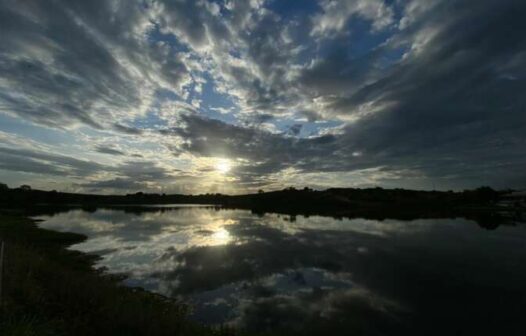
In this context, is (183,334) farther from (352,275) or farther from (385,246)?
(385,246)

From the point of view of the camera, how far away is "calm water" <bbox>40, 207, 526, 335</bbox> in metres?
17.0

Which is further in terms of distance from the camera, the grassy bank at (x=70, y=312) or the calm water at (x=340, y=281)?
the calm water at (x=340, y=281)

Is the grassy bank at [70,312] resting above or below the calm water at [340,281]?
above

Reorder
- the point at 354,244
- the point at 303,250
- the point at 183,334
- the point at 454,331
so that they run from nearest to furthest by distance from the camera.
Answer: the point at 183,334
the point at 454,331
the point at 303,250
the point at 354,244

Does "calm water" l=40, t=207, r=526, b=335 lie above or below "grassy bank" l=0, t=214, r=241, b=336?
below

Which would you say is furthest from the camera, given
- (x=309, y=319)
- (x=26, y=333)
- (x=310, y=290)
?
(x=310, y=290)

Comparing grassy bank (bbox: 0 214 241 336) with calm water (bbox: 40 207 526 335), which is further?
calm water (bbox: 40 207 526 335)

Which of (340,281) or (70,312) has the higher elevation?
(70,312)

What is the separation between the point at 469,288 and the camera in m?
22.4

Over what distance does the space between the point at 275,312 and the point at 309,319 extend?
81.8 inches

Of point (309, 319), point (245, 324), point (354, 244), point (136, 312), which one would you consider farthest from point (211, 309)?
point (354, 244)

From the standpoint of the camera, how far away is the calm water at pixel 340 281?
55.7ft

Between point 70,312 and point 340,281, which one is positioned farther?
point 340,281

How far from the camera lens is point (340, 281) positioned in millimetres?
24500
